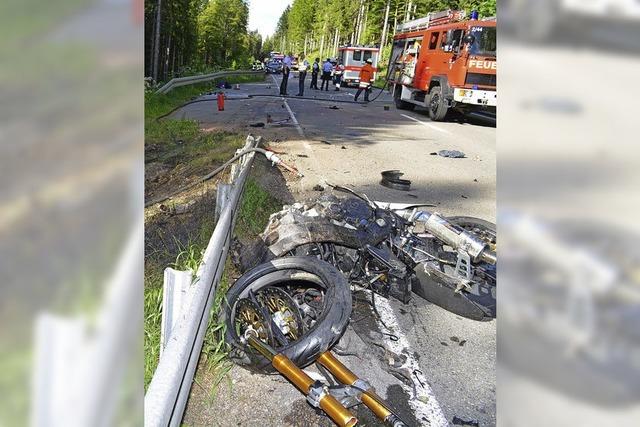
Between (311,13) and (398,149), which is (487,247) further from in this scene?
(311,13)

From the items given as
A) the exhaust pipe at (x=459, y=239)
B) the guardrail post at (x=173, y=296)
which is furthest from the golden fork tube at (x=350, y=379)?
the exhaust pipe at (x=459, y=239)

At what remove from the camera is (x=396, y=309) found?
13.2 ft

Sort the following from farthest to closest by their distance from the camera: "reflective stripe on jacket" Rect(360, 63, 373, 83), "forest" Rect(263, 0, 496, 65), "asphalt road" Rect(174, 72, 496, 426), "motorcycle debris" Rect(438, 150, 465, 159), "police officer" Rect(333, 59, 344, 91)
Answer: "forest" Rect(263, 0, 496, 65) → "police officer" Rect(333, 59, 344, 91) → "reflective stripe on jacket" Rect(360, 63, 373, 83) → "motorcycle debris" Rect(438, 150, 465, 159) → "asphalt road" Rect(174, 72, 496, 426)

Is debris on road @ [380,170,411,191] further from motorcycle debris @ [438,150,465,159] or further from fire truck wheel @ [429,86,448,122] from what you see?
fire truck wheel @ [429,86,448,122]

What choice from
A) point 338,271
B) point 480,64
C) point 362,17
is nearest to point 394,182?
point 338,271

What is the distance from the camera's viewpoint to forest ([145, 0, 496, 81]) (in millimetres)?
39156

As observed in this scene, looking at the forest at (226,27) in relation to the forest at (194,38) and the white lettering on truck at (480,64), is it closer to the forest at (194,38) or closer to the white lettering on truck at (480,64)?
the forest at (194,38)

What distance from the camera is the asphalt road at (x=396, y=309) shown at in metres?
2.86

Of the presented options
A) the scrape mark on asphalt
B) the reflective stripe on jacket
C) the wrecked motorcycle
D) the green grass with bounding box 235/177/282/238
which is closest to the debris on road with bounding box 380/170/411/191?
the green grass with bounding box 235/177/282/238

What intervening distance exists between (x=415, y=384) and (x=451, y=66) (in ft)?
47.7

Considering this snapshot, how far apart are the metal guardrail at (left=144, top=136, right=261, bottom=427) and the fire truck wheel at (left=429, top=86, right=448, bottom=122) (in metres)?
14.2

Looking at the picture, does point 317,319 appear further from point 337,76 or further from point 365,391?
point 337,76
